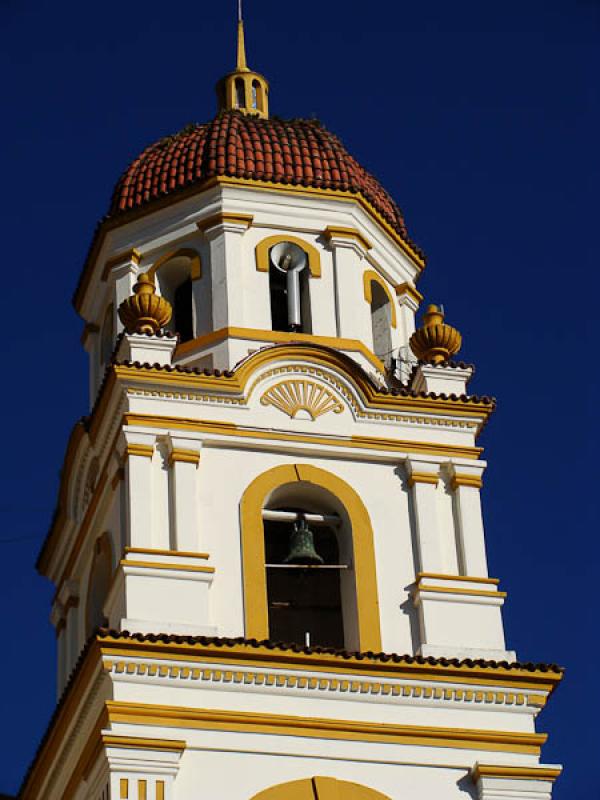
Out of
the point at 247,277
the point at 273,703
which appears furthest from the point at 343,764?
the point at 247,277

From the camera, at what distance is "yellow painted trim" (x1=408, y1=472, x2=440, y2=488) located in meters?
30.9

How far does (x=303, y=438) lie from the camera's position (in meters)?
30.9

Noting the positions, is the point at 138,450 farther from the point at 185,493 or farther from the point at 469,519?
the point at 469,519

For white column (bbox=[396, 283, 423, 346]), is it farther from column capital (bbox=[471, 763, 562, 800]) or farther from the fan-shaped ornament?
column capital (bbox=[471, 763, 562, 800])

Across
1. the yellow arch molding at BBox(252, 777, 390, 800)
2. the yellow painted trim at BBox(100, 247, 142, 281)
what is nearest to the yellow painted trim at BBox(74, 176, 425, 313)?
the yellow painted trim at BBox(100, 247, 142, 281)

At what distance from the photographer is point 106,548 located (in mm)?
30812

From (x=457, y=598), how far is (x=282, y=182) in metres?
5.92

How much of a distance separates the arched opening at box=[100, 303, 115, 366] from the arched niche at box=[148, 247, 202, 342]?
0.81 metres

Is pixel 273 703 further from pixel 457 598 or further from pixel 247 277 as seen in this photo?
pixel 247 277

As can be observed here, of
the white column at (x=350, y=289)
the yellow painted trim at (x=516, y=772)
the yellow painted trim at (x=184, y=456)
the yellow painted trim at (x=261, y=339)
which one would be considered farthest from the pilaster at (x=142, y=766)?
the white column at (x=350, y=289)

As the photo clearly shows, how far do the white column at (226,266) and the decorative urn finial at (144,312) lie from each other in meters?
0.78

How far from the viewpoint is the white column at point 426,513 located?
30.2m

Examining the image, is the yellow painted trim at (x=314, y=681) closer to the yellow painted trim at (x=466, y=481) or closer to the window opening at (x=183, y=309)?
the yellow painted trim at (x=466, y=481)

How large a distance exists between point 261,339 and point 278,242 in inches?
57.7
